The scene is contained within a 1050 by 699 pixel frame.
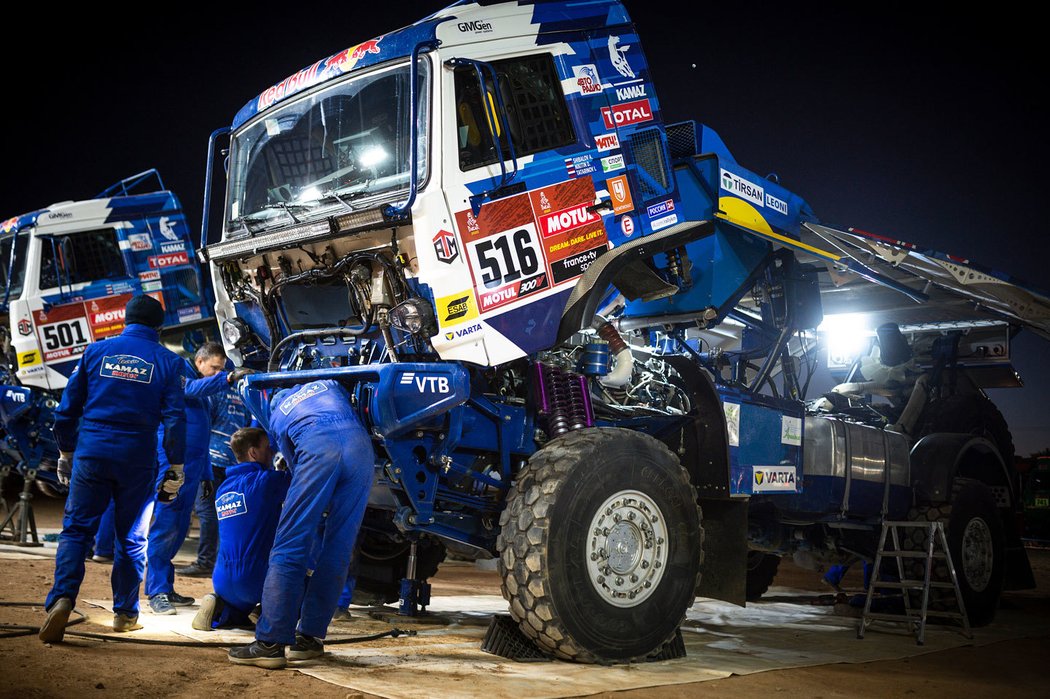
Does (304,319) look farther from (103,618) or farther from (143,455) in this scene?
(103,618)

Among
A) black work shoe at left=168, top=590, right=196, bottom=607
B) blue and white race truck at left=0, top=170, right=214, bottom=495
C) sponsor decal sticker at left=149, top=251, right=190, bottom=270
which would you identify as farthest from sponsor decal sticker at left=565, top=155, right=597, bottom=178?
sponsor decal sticker at left=149, top=251, right=190, bottom=270

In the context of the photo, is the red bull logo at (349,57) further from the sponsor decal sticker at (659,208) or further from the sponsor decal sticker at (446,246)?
the sponsor decal sticker at (659,208)

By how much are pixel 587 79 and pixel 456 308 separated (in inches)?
70.8

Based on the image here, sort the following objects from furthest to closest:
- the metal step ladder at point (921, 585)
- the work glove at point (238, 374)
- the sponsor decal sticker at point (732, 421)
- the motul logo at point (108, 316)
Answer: the motul logo at point (108, 316), the metal step ladder at point (921, 585), the sponsor decal sticker at point (732, 421), the work glove at point (238, 374)

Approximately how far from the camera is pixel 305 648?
5031mm

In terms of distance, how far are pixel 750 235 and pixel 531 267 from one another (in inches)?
96.5

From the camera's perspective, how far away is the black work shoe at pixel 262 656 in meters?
4.71

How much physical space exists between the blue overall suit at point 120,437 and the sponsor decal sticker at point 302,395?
3.28ft

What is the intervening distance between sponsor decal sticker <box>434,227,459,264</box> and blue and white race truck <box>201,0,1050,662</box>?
0.04 feet

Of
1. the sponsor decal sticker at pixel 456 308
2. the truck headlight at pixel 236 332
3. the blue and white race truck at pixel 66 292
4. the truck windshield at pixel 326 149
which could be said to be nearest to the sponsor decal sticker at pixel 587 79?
the truck windshield at pixel 326 149

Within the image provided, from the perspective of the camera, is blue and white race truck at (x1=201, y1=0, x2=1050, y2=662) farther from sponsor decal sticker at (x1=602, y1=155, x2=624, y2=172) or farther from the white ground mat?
the white ground mat

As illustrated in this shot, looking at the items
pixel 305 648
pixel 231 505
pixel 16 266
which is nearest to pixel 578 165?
pixel 231 505

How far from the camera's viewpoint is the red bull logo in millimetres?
5617

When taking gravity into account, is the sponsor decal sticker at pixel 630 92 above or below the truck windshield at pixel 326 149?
above
